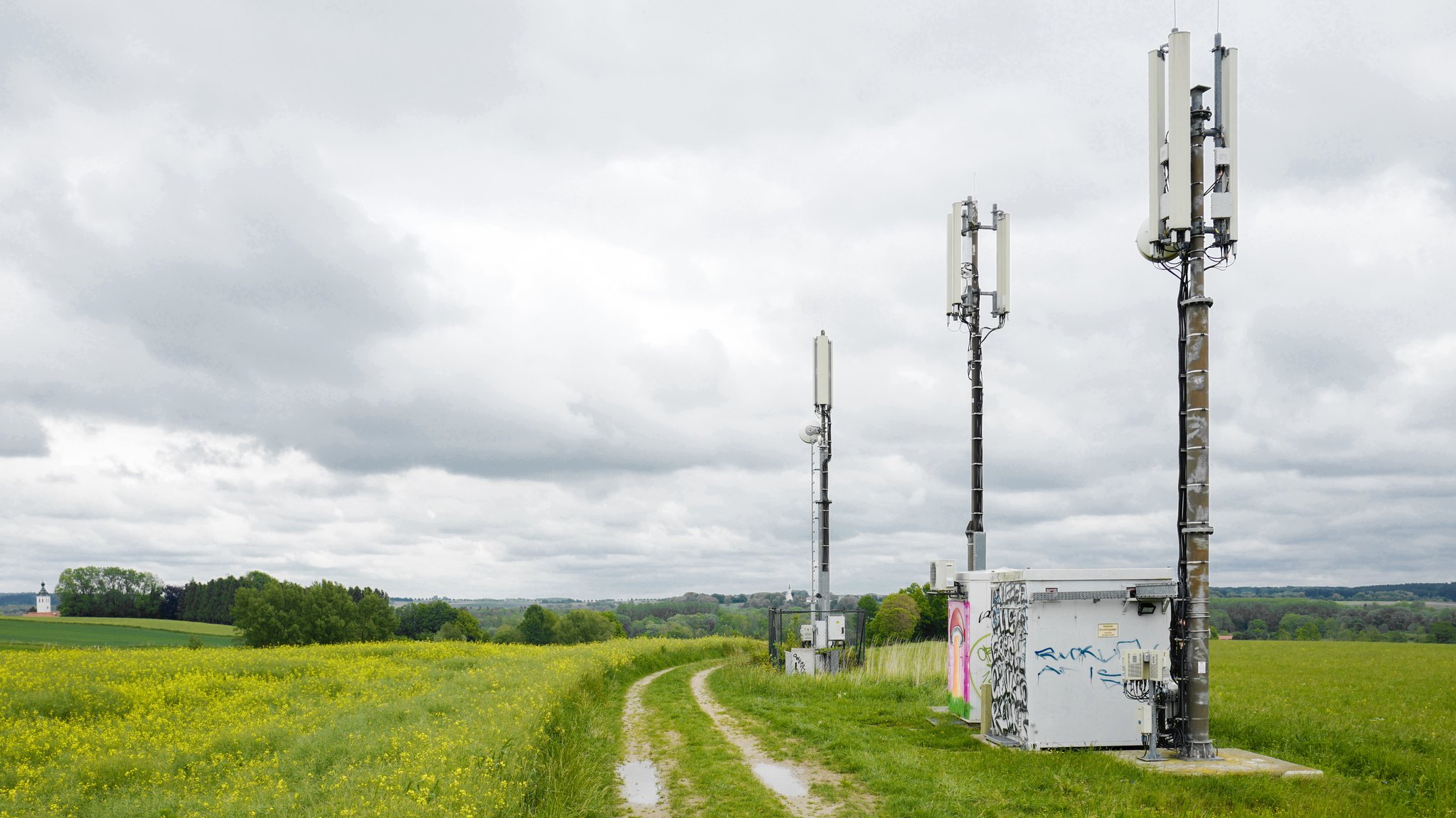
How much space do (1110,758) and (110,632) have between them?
7330 centimetres

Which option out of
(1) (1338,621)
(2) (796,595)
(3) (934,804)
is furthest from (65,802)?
(1) (1338,621)

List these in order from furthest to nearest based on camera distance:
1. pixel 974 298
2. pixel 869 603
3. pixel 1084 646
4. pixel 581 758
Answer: pixel 869 603
pixel 974 298
pixel 1084 646
pixel 581 758

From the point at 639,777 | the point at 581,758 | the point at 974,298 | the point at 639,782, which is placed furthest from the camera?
the point at 974,298

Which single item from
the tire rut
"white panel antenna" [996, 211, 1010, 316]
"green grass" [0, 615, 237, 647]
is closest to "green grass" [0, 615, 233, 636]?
"green grass" [0, 615, 237, 647]

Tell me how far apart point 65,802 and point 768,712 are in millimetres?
13387

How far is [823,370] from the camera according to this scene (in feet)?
118

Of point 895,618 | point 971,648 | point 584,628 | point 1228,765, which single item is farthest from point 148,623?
point 1228,765

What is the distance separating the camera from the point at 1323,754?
51.3ft

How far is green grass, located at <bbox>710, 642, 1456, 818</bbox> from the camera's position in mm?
12273

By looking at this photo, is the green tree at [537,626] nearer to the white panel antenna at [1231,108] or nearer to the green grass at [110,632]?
the green grass at [110,632]

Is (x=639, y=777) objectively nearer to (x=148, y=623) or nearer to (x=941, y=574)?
(x=941, y=574)

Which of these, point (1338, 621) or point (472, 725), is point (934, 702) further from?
point (1338, 621)

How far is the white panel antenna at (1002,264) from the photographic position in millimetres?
25844

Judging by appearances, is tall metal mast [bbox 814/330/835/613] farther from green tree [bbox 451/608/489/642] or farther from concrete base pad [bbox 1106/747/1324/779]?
green tree [bbox 451/608/489/642]
